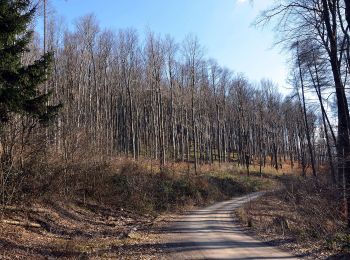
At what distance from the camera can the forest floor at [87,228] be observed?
11578mm

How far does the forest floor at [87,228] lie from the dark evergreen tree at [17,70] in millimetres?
3819

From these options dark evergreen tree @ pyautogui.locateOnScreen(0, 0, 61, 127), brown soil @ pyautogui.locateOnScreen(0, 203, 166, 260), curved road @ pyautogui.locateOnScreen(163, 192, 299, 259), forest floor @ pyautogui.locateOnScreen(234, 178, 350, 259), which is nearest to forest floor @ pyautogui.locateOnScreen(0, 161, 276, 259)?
brown soil @ pyautogui.locateOnScreen(0, 203, 166, 260)

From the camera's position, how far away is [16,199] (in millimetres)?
15984

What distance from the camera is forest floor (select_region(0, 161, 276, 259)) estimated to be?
11.6 meters

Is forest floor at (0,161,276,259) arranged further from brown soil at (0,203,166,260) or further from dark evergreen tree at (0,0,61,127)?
dark evergreen tree at (0,0,61,127)

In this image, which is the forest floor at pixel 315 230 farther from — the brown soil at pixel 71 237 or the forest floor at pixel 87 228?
the brown soil at pixel 71 237

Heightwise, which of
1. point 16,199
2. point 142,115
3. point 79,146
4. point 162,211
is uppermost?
point 142,115

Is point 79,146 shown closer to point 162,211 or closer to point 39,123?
point 39,123

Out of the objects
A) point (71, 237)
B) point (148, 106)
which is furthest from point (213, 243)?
point (148, 106)

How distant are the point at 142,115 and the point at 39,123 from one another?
153ft

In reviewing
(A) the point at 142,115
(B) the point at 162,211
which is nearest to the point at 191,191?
(B) the point at 162,211

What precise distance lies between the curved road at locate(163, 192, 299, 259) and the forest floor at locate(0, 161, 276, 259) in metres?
0.70

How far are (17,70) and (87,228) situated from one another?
7.36 meters

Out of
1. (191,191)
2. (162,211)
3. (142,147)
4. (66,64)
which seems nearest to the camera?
(162,211)
